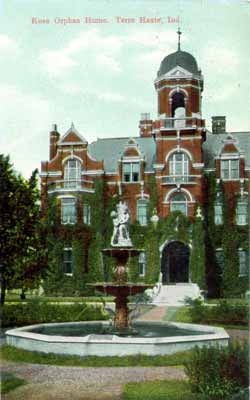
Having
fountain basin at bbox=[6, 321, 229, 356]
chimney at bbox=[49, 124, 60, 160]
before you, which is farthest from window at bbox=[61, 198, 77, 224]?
fountain basin at bbox=[6, 321, 229, 356]

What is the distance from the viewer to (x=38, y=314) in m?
16.1

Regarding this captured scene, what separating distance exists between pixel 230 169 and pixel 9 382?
2247 cm

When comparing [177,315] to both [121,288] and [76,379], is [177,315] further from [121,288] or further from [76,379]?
[76,379]

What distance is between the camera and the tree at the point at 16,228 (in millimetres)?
13008

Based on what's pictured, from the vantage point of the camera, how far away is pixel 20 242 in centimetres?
1354

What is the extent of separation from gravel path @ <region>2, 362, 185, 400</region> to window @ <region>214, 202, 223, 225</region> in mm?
19789

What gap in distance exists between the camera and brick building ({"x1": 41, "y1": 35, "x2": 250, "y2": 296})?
2866 centimetres

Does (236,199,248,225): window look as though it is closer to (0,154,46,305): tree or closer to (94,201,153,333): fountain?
(94,201,153,333): fountain

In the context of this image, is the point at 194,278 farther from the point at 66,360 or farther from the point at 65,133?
the point at 66,360

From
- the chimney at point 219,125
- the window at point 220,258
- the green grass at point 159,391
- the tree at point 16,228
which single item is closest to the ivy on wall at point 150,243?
the window at point 220,258

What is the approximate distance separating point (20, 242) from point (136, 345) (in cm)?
413

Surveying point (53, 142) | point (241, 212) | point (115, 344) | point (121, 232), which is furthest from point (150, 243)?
point (115, 344)

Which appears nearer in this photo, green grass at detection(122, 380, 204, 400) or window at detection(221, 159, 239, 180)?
green grass at detection(122, 380, 204, 400)

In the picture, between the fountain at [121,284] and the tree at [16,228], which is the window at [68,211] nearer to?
the tree at [16,228]
